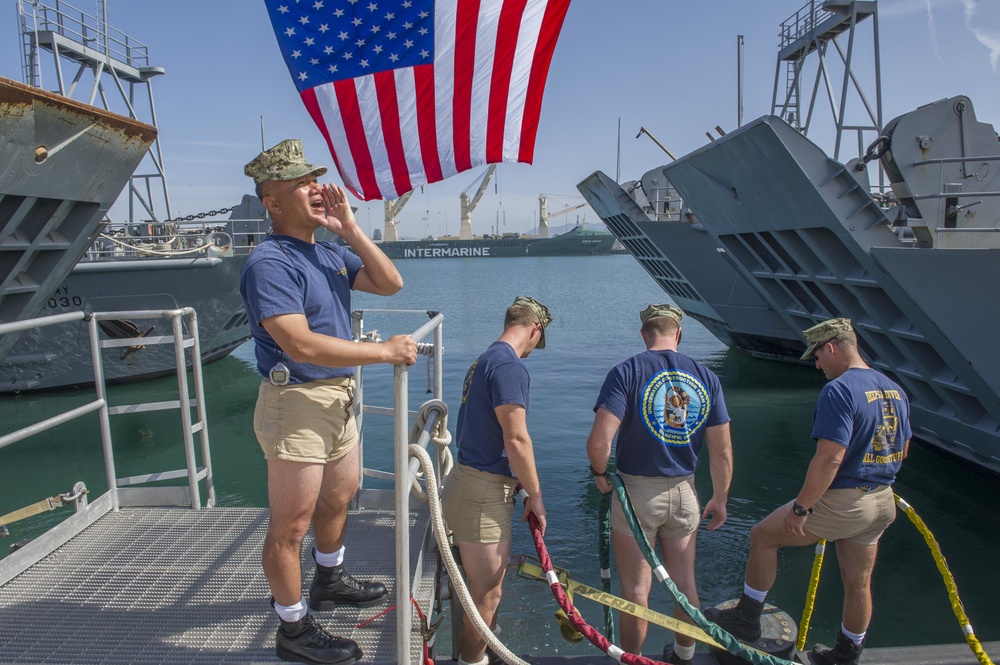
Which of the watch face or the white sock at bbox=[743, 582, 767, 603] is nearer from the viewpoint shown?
the watch face

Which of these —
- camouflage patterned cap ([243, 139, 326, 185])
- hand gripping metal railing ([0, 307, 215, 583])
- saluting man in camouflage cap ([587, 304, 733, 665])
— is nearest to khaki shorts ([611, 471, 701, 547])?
saluting man in camouflage cap ([587, 304, 733, 665])

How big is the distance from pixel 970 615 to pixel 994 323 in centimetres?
280

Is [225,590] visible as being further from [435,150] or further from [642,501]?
[435,150]

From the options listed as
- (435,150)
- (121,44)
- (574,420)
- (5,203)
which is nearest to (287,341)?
(435,150)

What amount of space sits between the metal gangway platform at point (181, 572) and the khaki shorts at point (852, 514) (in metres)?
2.23

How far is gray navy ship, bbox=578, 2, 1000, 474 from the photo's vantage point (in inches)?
267

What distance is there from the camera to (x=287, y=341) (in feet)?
8.39

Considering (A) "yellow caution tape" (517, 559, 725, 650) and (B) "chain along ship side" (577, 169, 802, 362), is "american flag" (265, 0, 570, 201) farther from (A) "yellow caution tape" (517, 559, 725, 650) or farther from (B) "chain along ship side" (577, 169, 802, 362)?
(B) "chain along ship side" (577, 169, 802, 362)

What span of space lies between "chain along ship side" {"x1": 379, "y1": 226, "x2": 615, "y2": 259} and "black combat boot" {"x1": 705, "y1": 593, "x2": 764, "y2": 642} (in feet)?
380

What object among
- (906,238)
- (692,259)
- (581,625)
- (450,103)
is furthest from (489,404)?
(692,259)

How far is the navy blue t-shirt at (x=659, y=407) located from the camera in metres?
3.55

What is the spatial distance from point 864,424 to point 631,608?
1.69 metres

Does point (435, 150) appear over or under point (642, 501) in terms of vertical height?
over

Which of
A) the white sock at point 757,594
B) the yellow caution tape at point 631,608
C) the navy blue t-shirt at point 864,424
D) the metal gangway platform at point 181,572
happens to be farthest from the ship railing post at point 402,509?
the navy blue t-shirt at point 864,424
